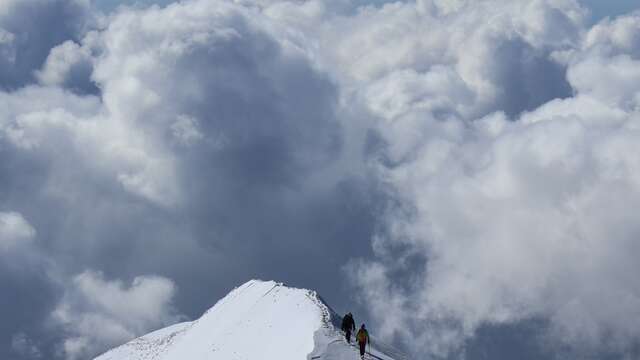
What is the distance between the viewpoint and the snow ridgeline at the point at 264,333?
61.4m

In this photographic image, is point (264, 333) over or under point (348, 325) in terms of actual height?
over

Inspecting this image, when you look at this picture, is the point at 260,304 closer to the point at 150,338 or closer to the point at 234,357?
the point at 234,357

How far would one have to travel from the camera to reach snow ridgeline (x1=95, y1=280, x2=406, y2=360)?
61.4 meters

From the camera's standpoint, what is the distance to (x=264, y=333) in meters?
71.9

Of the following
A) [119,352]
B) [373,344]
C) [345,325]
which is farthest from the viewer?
[119,352]

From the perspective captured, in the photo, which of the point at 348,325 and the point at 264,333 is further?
the point at 264,333

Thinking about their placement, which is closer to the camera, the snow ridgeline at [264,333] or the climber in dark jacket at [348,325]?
the climber in dark jacket at [348,325]

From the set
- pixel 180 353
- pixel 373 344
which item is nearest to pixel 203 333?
pixel 180 353

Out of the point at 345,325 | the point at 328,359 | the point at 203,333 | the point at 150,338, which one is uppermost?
the point at 150,338

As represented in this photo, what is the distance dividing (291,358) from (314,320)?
8.41 meters

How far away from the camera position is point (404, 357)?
75.6m

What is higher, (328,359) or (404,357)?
(404,357)

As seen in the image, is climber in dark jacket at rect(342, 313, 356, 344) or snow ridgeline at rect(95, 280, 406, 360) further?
snow ridgeline at rect(95, 280, 406, 360)

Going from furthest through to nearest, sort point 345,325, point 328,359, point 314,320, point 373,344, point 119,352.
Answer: point 119,352, point 373,344, point 314,320, point 345,325, point 328,359
